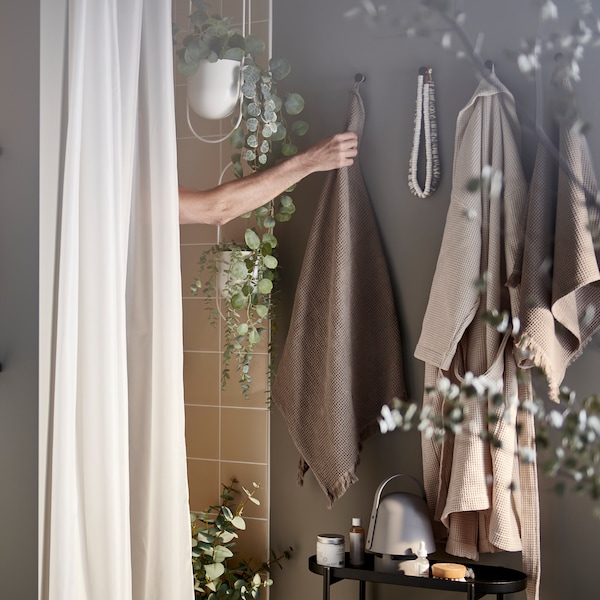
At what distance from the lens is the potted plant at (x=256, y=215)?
6.27 ft

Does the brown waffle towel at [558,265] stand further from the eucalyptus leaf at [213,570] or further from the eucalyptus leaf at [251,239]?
the eucalyptus leaf at [213,570]

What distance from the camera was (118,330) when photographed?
1.19 metres

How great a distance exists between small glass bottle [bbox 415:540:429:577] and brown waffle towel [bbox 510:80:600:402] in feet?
1.50

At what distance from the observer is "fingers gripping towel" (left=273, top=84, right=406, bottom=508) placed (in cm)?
196

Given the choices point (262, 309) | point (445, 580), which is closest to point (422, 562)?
point (445, 580)

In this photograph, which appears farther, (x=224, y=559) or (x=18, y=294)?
(x=224, y=559)

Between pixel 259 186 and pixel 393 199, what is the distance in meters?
0.38

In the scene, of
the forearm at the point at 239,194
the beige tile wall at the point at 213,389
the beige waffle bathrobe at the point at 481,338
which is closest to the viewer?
the beige waffle bathrobe at the point at 481,338

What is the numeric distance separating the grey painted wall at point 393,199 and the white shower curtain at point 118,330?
0.83 meters

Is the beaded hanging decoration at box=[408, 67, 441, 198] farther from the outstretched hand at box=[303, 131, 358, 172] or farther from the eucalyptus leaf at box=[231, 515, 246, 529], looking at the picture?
the eucalyptus leaf at box=[231, 515, 246, 529]

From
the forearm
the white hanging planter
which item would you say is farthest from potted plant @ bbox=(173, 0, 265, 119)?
the forearm

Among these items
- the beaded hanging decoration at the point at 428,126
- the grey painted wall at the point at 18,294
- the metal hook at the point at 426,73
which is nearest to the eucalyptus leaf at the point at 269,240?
the beaded hanging decoration at the point at 428,126

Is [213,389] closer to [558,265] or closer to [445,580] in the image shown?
[445,580]

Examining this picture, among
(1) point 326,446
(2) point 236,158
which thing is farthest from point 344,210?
(1) point 326,446
